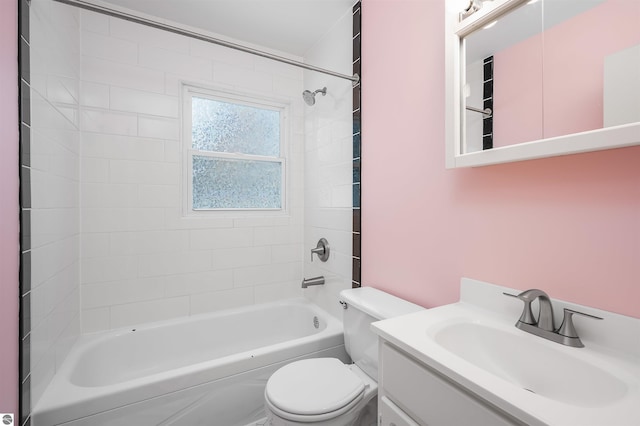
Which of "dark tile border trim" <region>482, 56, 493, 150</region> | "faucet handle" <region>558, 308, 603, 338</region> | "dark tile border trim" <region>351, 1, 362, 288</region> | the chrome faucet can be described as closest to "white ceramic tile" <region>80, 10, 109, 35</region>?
"dark tile border trim" <region>351, 1, 362, 288</region>

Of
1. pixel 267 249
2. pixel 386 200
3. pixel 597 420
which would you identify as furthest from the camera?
pixel 267 249

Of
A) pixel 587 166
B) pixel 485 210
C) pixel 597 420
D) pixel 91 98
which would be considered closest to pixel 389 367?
pixel 597 420

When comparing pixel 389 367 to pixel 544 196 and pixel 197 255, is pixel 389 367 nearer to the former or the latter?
pixel 544 196

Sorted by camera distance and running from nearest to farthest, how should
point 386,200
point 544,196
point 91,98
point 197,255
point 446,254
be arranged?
point 544,196, point 446,254, point 386,200, point 91,98, point 197,255

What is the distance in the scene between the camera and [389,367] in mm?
905

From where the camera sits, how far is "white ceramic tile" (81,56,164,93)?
5.94 ft

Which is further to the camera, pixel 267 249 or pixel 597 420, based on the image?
pixel 267 249

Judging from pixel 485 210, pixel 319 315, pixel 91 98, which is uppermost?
pixel 91 98

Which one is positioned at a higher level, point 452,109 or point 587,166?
point 452,109

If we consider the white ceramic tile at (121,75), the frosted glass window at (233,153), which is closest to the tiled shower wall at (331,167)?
the frosted glass window at (233,153)

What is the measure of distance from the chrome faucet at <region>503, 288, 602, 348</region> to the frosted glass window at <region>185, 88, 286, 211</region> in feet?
6.27

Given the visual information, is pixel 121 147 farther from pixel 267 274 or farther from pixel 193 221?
pixel 267 274

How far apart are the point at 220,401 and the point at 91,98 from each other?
6.39 feet

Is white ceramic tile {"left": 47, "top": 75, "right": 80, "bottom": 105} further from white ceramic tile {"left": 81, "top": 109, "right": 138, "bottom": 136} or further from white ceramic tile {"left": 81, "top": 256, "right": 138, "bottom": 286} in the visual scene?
white ceramic tile {"left": 81, "top": 256, "right": 138, "bottom": 286}
